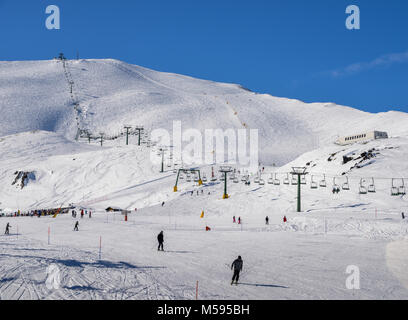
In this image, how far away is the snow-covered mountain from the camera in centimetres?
10094

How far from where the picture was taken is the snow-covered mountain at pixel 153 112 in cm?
10094

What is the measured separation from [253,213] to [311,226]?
9712 millimetres

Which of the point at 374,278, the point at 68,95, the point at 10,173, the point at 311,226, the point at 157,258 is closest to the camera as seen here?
the point at 374,278

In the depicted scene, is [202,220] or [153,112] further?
[153,112]

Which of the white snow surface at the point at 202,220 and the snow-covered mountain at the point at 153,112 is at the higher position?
the snow-covered mountain at the point at 153,112

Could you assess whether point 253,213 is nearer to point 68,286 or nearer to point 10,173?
point 68,286

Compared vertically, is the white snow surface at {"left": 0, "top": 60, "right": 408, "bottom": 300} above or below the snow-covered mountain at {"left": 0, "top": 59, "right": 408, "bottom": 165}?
below

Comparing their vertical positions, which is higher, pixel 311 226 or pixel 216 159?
pixel 216 159

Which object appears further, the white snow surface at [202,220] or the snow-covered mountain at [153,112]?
the snow-covered mountain at [153,112]

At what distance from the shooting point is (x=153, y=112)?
394 ft

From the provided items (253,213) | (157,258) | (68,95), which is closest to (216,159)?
(253,213)

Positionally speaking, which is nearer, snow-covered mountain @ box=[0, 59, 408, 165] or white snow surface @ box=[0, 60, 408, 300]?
white snow surface @ box=[0, 60, 408, 300]
